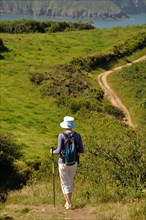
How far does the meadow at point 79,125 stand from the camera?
52.0ft

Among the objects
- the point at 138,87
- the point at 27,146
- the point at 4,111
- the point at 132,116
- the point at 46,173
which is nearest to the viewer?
the point at 46,173

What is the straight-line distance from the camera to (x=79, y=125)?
134 ft

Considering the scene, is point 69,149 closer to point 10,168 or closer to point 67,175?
point 67,175

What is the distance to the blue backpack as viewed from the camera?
1316 cm

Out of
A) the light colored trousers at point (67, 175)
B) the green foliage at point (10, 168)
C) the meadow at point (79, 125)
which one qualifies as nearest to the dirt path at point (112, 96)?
the meadow at point (79, 125)

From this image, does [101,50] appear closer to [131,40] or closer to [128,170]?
[131,40]

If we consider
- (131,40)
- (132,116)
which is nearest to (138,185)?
(132,116)

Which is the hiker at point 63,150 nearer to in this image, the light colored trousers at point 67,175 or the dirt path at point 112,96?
the light colored trousers at point 67,175

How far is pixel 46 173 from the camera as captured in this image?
76.6ft

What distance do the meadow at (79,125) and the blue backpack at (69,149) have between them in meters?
1.91

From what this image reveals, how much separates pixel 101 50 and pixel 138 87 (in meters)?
16.6

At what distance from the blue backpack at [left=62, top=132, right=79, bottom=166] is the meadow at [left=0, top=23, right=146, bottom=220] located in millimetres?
1909

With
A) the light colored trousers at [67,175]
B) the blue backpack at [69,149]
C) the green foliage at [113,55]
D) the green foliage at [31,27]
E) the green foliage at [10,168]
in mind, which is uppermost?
the green foliage at [31,27]

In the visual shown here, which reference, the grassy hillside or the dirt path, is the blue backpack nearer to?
the grassy hillside
